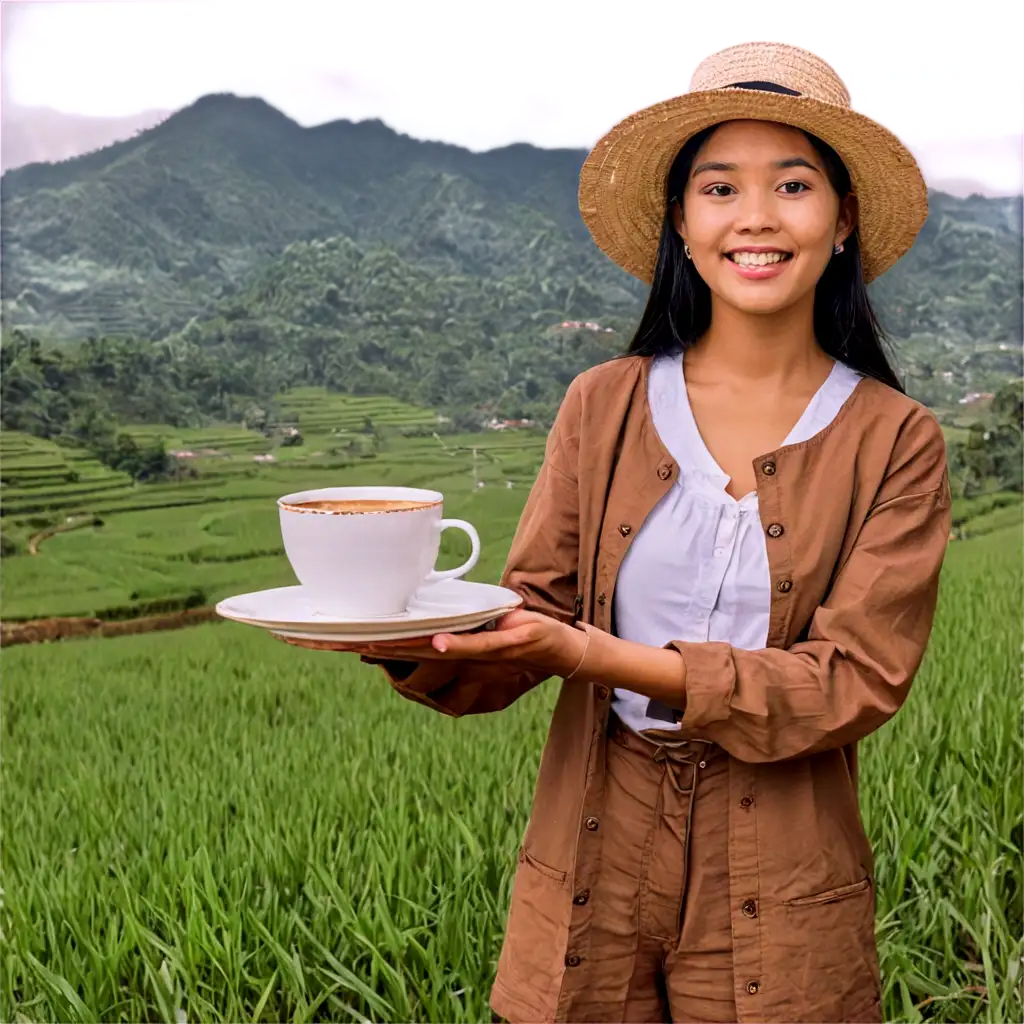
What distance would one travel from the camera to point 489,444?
4.70 m

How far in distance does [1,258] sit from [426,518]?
399 cm

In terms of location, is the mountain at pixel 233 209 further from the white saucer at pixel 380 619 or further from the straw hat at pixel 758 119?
the white saucer at pixel 380 619

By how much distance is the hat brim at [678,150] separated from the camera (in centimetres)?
111

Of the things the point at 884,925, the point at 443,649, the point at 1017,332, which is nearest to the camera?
the point at 443,649

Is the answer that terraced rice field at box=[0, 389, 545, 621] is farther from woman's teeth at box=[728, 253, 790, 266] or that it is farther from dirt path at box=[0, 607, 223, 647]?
woman's teeth at box=[728, 253, 790, 266]

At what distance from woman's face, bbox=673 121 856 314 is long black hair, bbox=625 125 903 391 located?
49 millimetres

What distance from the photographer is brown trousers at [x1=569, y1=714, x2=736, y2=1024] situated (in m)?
1.13

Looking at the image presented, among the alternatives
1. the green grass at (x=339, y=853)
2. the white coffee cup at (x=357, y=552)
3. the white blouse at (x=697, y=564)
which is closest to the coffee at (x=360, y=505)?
the white coffee cup at (x=357, y=552)

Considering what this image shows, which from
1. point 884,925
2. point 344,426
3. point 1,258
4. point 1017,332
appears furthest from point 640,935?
point 1017,332

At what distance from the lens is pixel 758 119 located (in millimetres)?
1133

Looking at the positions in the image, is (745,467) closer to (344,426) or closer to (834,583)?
(834,583)

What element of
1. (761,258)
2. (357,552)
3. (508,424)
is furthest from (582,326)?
(357,552)

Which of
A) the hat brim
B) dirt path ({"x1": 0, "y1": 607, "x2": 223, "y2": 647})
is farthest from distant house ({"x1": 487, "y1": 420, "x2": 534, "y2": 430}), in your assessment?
the hat brim

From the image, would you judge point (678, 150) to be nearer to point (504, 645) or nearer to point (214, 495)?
point (504, 645)
